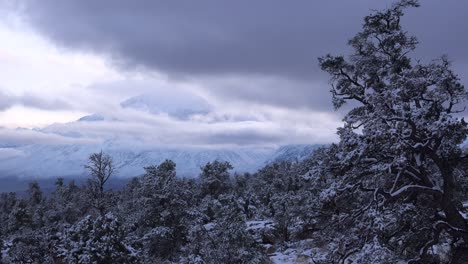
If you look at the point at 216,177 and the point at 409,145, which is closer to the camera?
the point at 409,145

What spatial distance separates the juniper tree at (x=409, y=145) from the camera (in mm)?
15727

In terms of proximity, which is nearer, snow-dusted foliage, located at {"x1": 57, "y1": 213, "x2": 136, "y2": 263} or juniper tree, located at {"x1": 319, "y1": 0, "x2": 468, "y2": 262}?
juniper tree, located at {"x1": 319, "y1": 0, "x2": 468, "y2": 262}

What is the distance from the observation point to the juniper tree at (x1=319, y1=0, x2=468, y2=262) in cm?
1573

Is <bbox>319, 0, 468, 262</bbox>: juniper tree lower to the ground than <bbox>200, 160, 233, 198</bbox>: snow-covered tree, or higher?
higher

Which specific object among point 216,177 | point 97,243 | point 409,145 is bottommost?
point 97,243

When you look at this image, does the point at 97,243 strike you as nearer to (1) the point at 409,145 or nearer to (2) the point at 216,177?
(1) the point at 409,145

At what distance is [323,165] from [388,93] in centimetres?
433

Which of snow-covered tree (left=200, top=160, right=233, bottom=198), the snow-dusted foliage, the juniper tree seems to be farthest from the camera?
snow-covered tree (left=200, top=160, right=233, bottom=198)

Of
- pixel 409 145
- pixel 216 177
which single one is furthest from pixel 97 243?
pixel 216 177

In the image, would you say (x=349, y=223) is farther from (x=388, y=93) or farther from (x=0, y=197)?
(x=0, y=197)

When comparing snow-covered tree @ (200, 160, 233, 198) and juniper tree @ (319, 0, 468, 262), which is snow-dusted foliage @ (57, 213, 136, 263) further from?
snow-covered tree @ (200, 160, 233, 198)

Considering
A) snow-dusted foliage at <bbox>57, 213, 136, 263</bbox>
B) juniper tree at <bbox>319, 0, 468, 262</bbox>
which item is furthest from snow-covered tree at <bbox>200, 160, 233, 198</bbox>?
juniper tree at <bbox>319, 0, 468, 262</bbox>

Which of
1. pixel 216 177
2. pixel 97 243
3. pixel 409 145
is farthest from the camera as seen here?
pixel 216 177

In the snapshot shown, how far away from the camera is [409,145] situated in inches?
608
